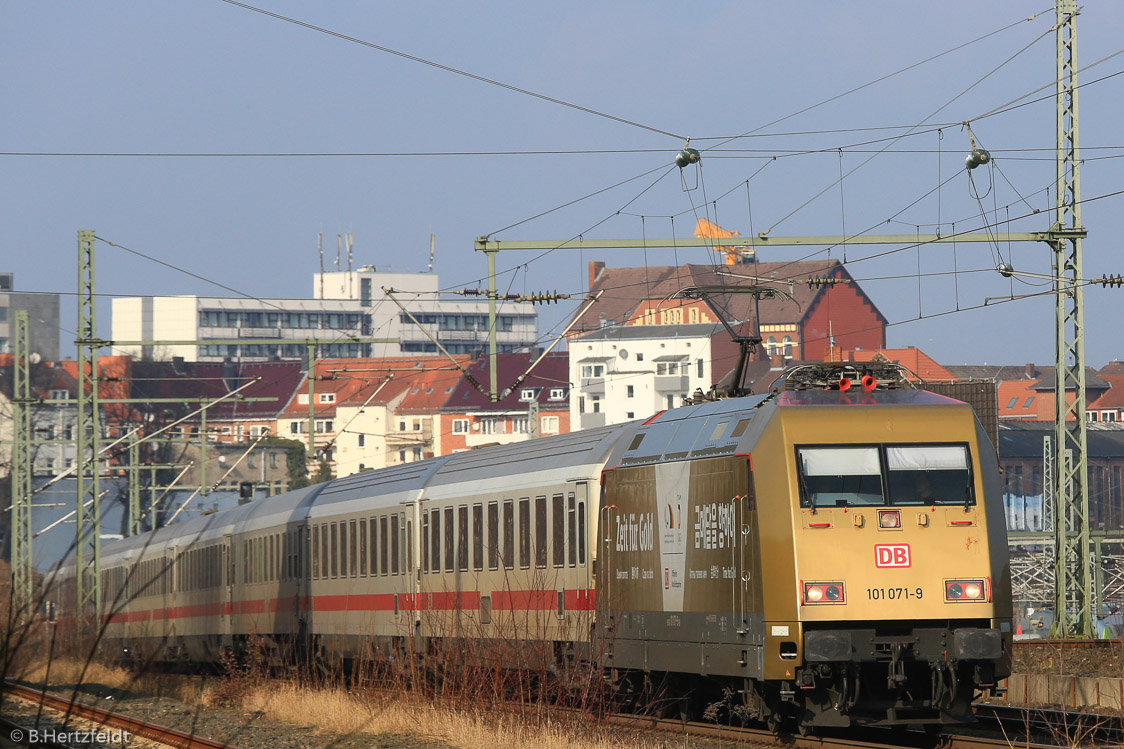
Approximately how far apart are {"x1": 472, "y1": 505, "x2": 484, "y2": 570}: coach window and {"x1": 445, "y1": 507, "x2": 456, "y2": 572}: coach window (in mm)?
834

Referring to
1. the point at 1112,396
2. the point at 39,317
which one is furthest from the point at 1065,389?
the point at 39,317

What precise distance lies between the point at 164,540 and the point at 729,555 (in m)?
31.8

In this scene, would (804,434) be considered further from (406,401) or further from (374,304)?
(374,304)

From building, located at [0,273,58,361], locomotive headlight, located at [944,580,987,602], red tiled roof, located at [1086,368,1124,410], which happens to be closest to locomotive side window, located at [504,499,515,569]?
locomotive headlight, located at [944,580,987,602]

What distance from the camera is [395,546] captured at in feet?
81.3

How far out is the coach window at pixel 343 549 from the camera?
27.4m

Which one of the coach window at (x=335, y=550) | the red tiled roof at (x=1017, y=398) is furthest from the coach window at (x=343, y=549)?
the red tiled roof at (x=1017, y=398)

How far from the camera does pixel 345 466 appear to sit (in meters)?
137

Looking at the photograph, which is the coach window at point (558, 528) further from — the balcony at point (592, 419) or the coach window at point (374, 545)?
the balcony at point (592, 419)

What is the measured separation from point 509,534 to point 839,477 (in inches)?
295

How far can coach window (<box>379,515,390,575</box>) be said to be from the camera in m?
25.1

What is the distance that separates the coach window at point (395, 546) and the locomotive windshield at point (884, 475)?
39.5 feet

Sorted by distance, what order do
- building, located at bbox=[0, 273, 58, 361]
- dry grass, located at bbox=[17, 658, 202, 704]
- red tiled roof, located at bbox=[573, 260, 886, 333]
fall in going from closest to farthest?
dry grass, located at bbox=[17, 658, 202, 704] → red tiled roof, located at bbox=[573, 260, 886, 333] → building, located at bbox=[0, 273, 58, 361]

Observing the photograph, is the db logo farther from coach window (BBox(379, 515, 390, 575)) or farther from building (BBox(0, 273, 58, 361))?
building (BBox(0, 273, 58, 361))
